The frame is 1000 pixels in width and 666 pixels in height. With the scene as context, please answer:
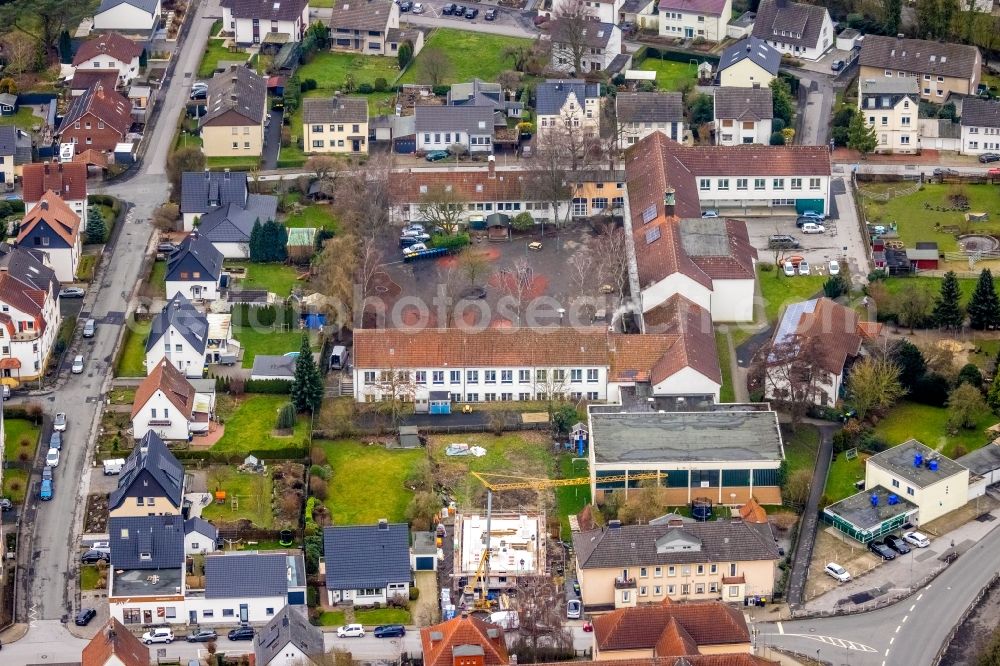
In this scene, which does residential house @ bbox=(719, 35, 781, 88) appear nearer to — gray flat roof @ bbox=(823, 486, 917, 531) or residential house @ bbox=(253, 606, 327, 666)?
gray flat roof @ bbox=(823, 486, 917, 531)

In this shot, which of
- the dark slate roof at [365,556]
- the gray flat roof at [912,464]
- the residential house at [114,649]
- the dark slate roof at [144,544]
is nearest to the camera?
the residential house at [114,649]

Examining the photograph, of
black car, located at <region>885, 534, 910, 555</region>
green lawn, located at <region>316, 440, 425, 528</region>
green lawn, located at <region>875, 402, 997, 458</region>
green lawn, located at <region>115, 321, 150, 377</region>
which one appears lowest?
green lawn, located at <region>316, 440, 425, 528</region>

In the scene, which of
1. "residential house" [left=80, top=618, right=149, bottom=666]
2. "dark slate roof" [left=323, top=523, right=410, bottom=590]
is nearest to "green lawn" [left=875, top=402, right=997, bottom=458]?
"dark slate roof" [left=323, top=523, right=410, bottom=590]

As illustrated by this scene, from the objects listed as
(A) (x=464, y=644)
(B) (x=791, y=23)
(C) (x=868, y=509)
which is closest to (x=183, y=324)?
(A) (x=464, y=644)

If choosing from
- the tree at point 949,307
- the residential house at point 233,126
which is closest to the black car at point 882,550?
the tree at point 949,307

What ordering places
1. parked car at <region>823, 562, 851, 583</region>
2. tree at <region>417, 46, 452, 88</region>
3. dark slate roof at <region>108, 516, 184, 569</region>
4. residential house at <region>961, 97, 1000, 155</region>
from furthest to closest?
1. tree at <region>417, 46, 452, 88</region>
2. residential house at <region>961, 97, 1000, 155</region>
3. parked car at <region>823, 562, 851, 583</region>
4. dark slate roof at <region>108, 516, 184, 569</region>

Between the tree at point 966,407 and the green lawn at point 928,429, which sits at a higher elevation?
the tree at point 966,407

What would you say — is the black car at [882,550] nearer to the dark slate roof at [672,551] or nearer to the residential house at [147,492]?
the dark slate roof at [672,551]

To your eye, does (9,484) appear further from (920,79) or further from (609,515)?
(920,79)
